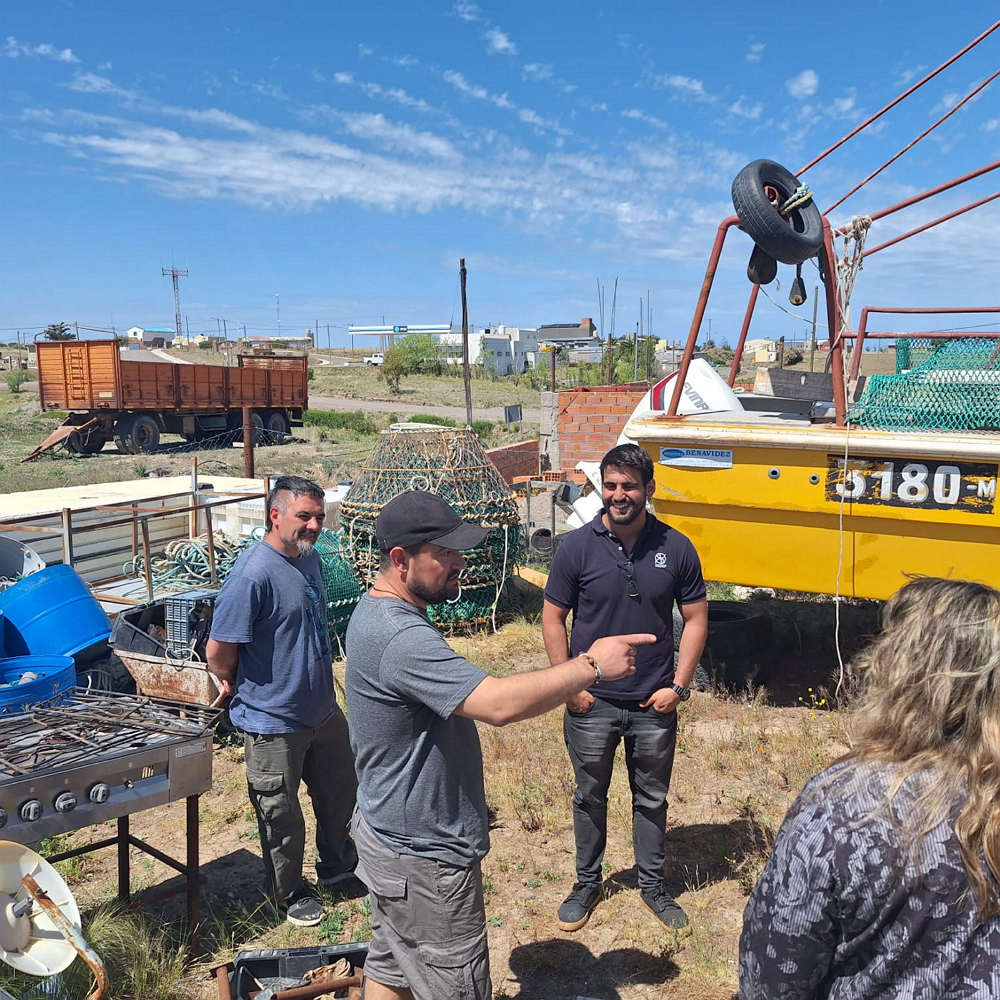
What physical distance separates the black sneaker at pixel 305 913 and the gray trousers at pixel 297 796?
→ 0.05 meters

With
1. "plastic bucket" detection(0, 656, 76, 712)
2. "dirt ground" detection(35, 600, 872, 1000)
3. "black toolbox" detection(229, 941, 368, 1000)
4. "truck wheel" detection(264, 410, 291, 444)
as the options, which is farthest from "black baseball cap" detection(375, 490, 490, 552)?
"truck wheel" detection(264, 410, 291, 444)

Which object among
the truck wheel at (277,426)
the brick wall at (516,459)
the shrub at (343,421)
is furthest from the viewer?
the shrub at (343,421)

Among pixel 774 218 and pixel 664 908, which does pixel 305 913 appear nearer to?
pixel 664 908

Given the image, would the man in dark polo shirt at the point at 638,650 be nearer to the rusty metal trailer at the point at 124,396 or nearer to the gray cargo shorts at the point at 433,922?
the gray cargo shorts at the point at 433,922

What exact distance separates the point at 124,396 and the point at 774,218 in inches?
824

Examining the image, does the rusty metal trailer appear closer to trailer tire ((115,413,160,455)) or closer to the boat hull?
trailer tire ((115,413,160,455))

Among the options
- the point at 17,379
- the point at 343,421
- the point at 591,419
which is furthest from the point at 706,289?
the point at 17,379

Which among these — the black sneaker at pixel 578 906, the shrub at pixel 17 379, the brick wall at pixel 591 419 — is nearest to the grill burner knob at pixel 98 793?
the black sneaker at pixel 578 906

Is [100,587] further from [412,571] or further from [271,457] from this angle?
[271,457]

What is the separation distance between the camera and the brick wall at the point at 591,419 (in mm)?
11281

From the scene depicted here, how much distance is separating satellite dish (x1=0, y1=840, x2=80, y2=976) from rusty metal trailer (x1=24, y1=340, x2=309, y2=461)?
69.5 ft

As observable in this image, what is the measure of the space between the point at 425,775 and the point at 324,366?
70.5m

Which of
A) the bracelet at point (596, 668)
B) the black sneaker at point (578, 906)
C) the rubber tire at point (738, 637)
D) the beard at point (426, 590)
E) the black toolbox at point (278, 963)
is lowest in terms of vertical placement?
the black sneaker at point (578, 906)

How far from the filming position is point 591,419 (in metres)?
11.5
